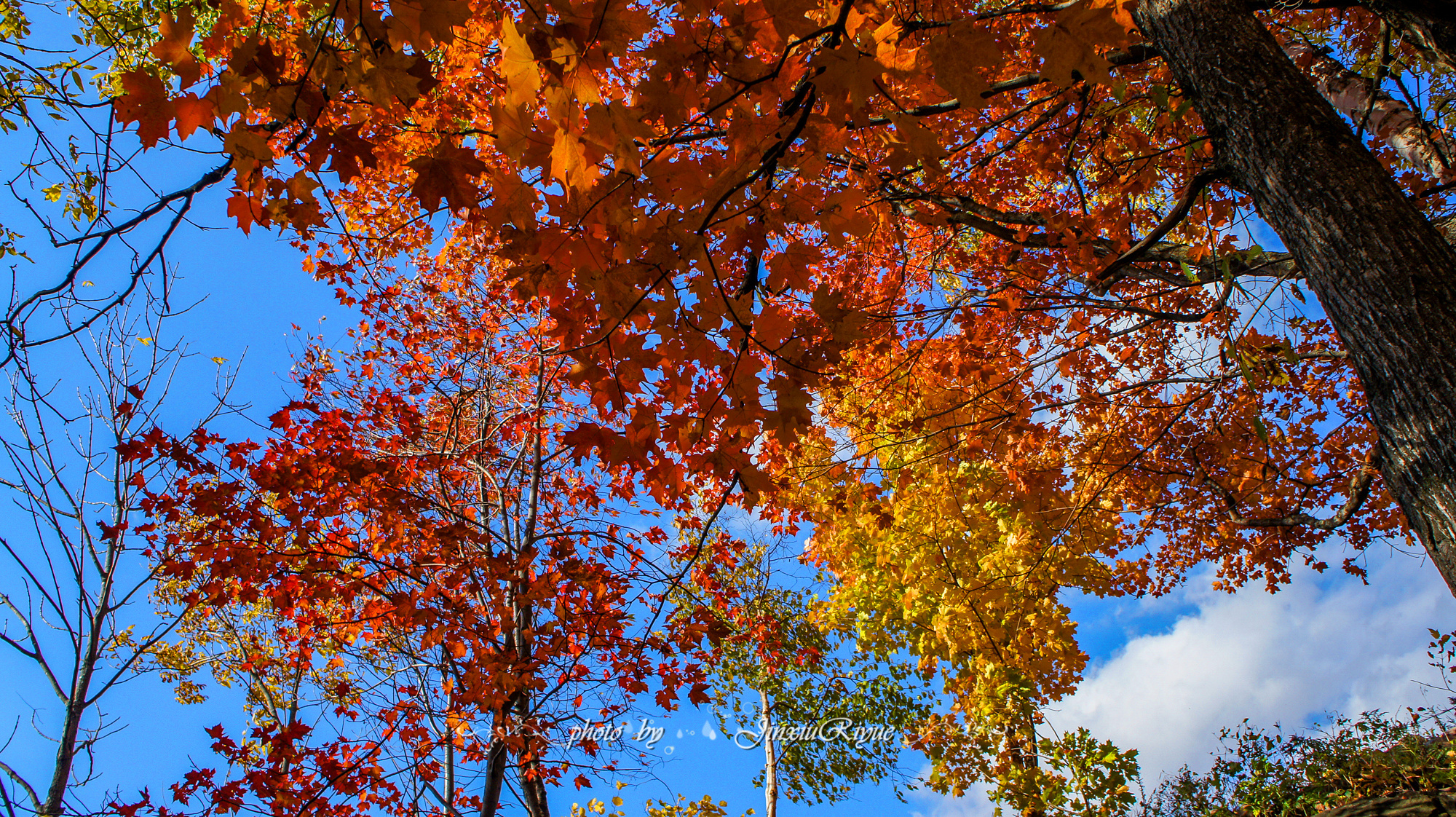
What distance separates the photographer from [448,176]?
180 cm

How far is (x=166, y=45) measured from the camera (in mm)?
1617

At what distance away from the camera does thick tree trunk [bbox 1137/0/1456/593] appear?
78.4 inches

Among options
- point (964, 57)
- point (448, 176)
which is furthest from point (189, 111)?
point (964, 57)

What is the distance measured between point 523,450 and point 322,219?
4.55 m

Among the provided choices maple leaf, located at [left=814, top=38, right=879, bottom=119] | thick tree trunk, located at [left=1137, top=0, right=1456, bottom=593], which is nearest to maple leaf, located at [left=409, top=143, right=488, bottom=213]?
maple leaf, located at [left=814, top=38, right=879, bottom=119]

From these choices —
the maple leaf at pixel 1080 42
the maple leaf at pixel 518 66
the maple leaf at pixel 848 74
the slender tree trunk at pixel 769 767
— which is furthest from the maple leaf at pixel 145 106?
the slender tree trunk at pixel 769 767

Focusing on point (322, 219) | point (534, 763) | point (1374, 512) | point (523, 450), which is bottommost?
point (534, 763)

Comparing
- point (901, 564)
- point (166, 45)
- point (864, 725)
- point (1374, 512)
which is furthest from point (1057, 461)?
point (166, 45)

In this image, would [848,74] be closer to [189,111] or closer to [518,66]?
[518,66]

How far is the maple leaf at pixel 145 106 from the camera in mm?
1565

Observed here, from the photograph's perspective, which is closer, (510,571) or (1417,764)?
(510,571)

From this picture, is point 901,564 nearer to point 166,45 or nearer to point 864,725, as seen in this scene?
point 864,725

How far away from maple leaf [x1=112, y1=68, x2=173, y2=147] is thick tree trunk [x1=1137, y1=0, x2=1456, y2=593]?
3.55 m

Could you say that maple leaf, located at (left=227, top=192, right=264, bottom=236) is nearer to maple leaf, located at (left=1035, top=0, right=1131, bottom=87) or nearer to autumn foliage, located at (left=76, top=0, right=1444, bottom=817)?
autumn foliage, located at (left=76, top=0, right=1444, bottom=817)
